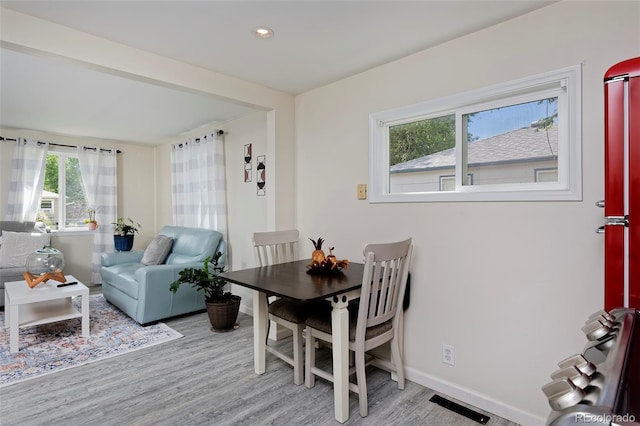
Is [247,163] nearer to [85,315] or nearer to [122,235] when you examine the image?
[85,315]

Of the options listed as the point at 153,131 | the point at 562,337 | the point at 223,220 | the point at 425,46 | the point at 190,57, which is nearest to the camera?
the point at 562,337

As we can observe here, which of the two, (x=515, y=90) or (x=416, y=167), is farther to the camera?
(x=416, y=167)

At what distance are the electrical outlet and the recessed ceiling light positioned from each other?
235 cm

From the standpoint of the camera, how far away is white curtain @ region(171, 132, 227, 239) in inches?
167

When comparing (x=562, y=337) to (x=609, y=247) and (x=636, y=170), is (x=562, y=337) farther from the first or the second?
(x=636, y=170)

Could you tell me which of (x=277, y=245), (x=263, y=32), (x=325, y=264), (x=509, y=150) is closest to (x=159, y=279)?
(x=277, y=245)

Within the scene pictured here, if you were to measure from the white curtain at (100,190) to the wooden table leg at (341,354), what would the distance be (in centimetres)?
476

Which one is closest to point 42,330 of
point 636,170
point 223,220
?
point 223,220

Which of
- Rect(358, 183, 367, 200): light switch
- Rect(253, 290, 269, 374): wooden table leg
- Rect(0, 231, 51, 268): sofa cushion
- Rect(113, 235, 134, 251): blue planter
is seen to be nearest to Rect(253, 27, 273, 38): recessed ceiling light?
Rect(358, 183, 367, 200): light switch

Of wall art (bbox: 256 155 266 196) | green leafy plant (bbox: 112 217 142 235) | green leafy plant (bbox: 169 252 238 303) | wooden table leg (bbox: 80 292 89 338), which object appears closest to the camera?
wooden table leg (bbox: 80 292 89 338)

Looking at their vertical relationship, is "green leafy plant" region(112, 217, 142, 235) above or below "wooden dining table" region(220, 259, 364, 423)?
above

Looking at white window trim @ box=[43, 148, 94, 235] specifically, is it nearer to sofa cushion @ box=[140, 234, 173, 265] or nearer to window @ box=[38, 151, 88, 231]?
window @ box=[38, 151, 88, 231]

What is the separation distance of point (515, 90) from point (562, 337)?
1.42 meters

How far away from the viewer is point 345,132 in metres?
2.86
